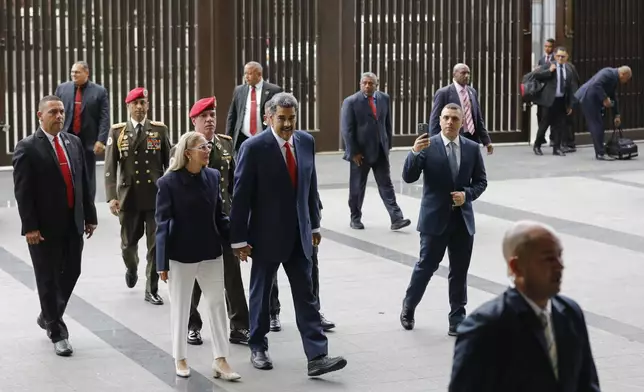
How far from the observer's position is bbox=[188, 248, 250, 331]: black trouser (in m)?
9.32

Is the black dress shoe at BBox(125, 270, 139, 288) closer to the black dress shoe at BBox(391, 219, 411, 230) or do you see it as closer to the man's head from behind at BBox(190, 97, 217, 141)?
the man's head from behind at BBox(190, 97, 217, 141)

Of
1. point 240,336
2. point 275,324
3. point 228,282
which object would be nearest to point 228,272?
point 228,282

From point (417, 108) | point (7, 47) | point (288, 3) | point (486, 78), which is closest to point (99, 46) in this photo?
point (7, 47)

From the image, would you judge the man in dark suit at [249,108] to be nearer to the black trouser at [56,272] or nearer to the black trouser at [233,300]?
the black trouser at [233,300]

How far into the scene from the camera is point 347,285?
11.5 m

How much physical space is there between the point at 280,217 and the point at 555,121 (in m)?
13.4

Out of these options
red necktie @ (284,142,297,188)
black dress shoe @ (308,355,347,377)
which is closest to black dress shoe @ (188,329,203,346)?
black dress shoe @ (308,355,347,377)

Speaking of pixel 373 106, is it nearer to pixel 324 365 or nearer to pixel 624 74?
pixel 324 365

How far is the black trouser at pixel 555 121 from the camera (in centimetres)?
2103

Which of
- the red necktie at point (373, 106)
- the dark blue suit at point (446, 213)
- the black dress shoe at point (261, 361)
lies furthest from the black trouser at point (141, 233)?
the red necktie at point (373, 106)

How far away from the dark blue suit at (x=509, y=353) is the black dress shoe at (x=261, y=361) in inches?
165

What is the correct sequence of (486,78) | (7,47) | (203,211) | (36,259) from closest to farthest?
(203,211) → (36,259) → (7,47) → (486,78)

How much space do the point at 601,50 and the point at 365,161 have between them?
1012 cm

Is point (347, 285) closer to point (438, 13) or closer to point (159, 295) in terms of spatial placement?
point (159, 295)
